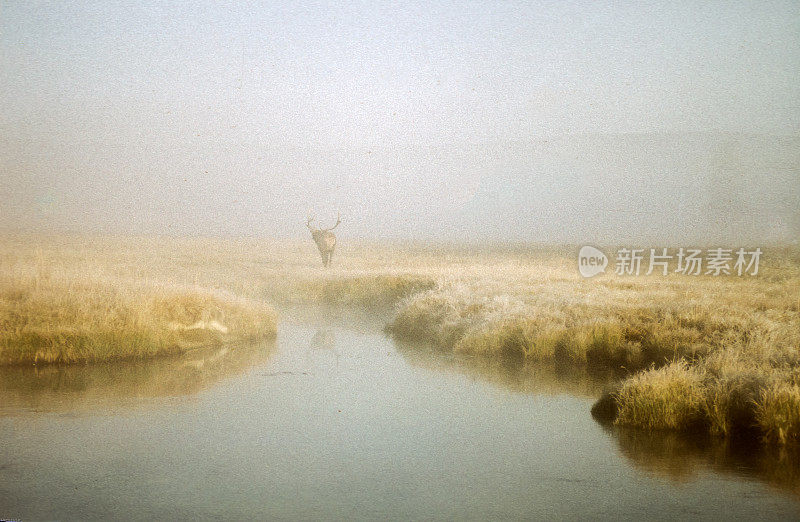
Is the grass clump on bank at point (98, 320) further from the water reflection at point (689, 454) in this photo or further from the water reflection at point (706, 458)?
the water reflection at point (706, 458)

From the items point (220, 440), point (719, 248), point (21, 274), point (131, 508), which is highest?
point (719, 248)

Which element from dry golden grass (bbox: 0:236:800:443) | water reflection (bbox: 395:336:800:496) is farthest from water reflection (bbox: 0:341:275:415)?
water reflection (bbox: 395:336:800:496)

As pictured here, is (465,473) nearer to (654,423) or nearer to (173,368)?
(654,423)

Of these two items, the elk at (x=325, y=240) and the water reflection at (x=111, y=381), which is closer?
the water reflection at (x=111, y=381)

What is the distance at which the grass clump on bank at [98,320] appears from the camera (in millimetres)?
7035

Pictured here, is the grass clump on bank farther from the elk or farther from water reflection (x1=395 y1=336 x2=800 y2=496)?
water reflection (x1=395 y1=336 x2=800 y2=496)

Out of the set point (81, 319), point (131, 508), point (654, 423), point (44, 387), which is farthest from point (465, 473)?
point (81, 319)

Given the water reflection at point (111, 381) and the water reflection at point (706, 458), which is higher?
the water reflection at point (706, 458)

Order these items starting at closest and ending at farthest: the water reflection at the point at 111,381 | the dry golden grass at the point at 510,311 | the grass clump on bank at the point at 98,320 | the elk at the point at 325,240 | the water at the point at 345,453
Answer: the water at the point at 345,453 < the dry golden grass at the point at 510,311 < the water reflection at the point at 111,381 < the grass clump on bank at the point at 98,320 < the elk at the point at 325,240

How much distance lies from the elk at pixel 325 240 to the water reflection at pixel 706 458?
5.58m

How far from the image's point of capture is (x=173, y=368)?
7.23 meters

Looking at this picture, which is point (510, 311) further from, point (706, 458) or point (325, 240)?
point (325, 240)

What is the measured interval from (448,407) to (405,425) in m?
0.67

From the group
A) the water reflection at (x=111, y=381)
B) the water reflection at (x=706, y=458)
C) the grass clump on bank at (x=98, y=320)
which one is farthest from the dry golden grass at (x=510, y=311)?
the water reflection at (x=111, y=381)
